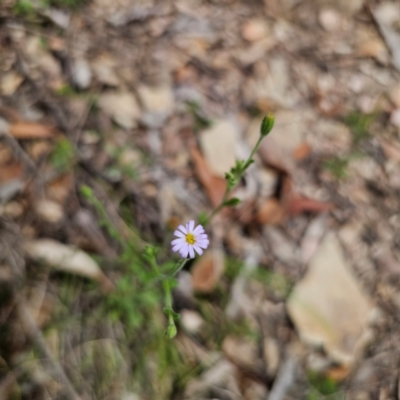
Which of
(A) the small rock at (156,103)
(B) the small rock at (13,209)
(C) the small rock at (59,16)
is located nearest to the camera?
(B) the small rock at (13,209)

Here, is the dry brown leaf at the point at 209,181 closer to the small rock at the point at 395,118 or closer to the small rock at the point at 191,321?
the small rock at the point at 191,321

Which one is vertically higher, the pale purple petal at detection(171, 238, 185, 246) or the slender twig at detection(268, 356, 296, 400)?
the pale purple petal at detection(171, 238, 185, 246)

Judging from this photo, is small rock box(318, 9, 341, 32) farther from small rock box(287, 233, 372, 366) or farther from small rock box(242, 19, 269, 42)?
small rock box(287, 233, 372, 366)

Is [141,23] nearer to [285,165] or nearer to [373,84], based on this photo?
[285,165]

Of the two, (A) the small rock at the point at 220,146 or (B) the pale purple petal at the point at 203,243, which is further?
(A) the small rock at the point at 220,146

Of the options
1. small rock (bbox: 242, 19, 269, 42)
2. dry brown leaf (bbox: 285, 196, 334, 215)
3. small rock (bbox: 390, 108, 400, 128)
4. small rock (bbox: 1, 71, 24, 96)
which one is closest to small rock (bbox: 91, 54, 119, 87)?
small rock (bbox: 1, 71, 24, 96)

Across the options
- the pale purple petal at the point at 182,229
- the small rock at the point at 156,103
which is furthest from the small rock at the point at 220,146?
the pale purple petal at the point at 182,229
